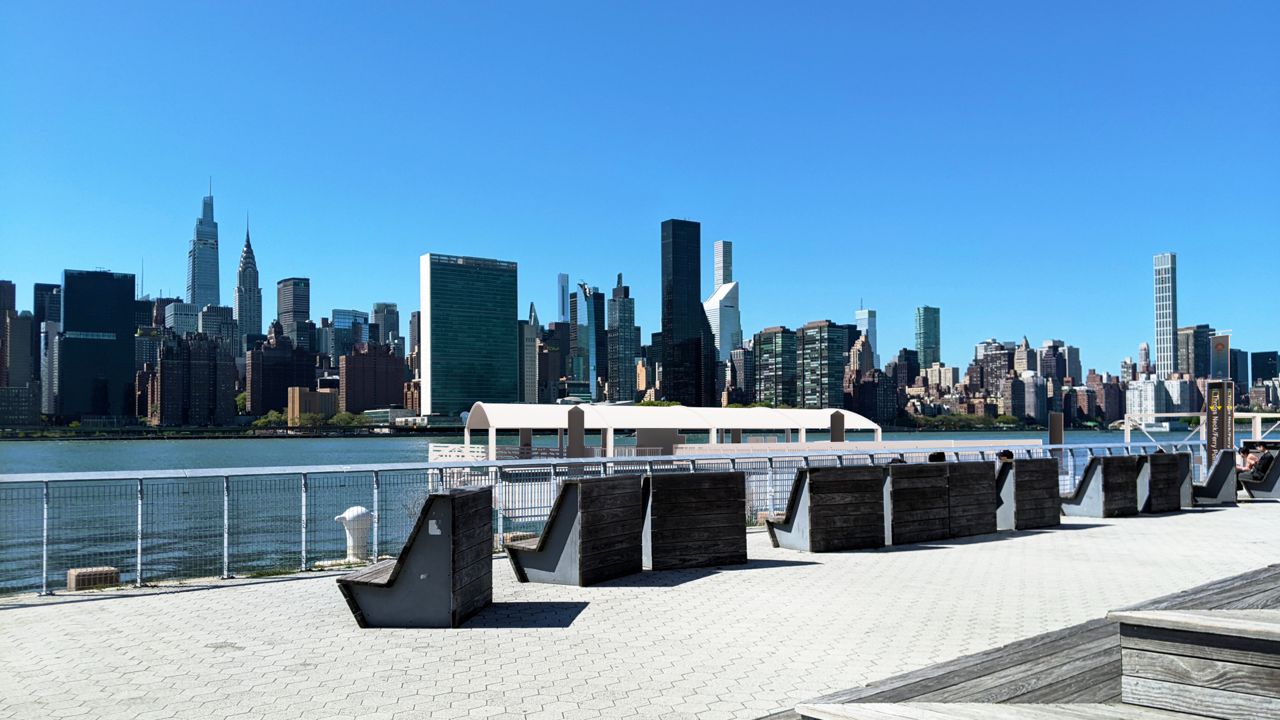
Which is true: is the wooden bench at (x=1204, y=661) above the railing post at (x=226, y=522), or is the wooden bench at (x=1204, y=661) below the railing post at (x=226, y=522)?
above

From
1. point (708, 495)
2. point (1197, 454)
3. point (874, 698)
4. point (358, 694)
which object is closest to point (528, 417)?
point (1197, 454)

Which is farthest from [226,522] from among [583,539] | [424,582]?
[583,539]

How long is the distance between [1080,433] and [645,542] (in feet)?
676

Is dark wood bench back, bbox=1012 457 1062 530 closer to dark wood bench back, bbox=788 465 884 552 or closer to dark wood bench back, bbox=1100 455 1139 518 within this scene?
dark wood bench back, bbox=1100 455 1139 518

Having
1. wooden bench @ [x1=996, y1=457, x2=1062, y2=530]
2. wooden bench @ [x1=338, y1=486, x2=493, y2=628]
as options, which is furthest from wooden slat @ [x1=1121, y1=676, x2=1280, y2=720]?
wooden bench @ [x1=996, y1=457, x2=1062, y2=530]

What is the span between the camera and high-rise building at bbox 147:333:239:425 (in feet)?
589

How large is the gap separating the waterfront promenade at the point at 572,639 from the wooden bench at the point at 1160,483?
5346 mm

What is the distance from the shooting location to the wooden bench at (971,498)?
12.9 meters

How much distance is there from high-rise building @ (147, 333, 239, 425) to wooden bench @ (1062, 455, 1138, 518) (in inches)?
7286

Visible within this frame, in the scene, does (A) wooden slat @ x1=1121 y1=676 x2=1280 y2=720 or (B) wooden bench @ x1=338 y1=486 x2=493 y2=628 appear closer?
(A) wooden slat @ x1=1121 y1=676 x2=1280 y2=720

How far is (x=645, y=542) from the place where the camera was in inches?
407

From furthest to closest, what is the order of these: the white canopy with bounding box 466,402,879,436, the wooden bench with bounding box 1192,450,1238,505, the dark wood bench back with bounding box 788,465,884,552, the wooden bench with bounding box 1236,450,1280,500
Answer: the white canopy with bounding box 466,402,879,436 < the wooden bench with bounding box 1236,450,1280,500 < the wooden bench with bounding box 1192,450,1238,505 < the dark wood bench back with bounding box 788,465,884,552

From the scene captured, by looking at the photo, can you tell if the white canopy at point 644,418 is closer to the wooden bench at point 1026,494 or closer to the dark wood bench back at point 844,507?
the wooden bench at point 1026,494

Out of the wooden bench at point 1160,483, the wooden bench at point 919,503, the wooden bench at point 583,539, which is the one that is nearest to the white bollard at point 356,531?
the wooden bench at point 583,539
